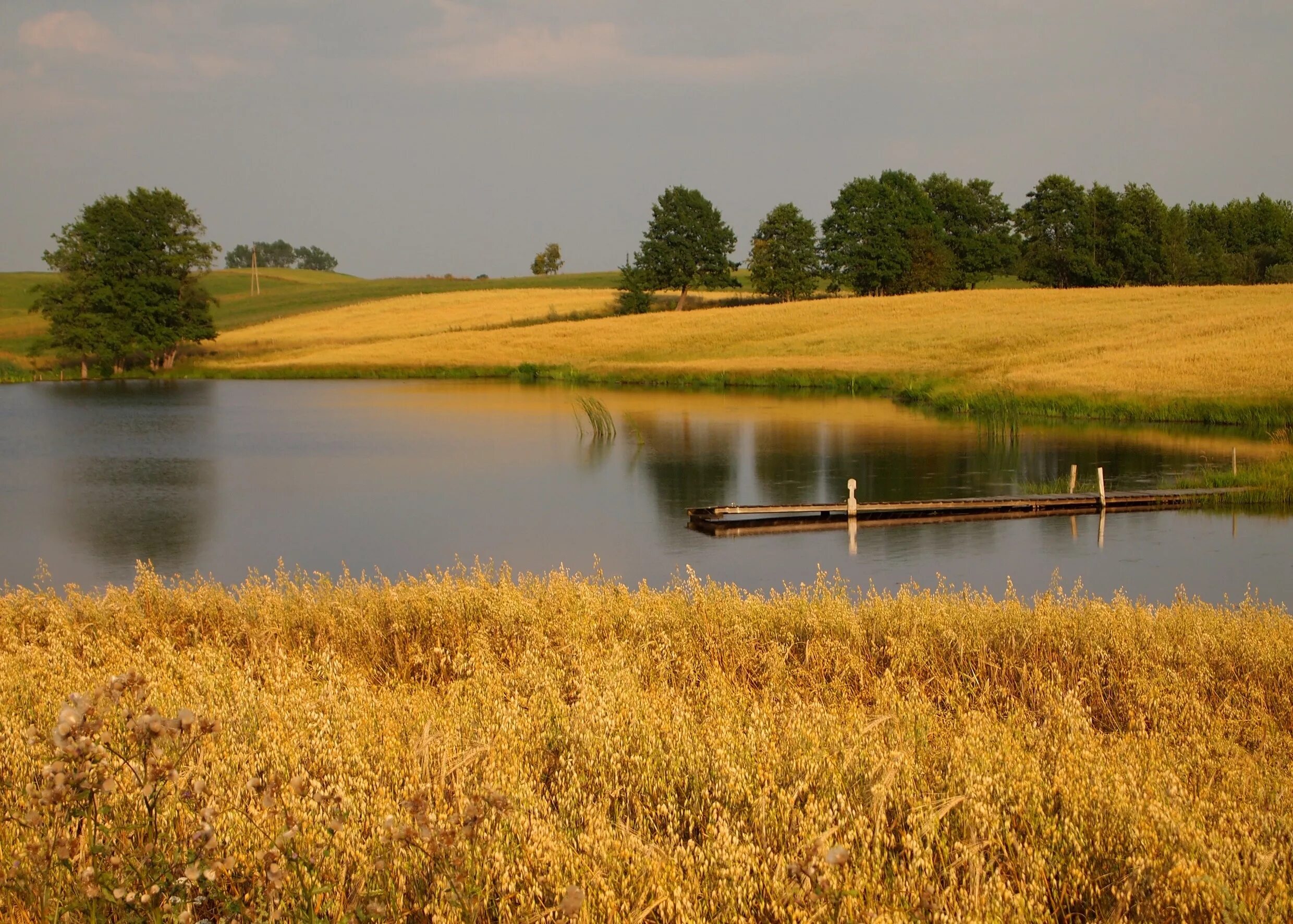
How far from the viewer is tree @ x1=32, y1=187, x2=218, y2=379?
185ft

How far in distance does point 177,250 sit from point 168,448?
37198 millimetres

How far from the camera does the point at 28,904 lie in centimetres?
383

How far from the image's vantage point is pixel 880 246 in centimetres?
8094

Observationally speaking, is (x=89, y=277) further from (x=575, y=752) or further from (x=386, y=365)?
(x=575, y=752)

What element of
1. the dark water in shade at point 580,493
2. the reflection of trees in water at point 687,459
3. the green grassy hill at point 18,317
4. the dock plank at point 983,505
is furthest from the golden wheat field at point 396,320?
the dock plank at point 983,505

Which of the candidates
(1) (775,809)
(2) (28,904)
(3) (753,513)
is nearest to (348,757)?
(2) (28,904)

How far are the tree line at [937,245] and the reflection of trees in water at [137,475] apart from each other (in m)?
40.2

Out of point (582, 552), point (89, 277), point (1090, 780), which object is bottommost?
point (582, 552)

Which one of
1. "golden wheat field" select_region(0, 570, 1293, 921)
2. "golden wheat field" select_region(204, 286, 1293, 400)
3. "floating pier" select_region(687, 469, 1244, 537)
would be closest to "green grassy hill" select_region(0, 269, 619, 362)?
"golden wheat field" select_region(204, 286, 1293, 400)

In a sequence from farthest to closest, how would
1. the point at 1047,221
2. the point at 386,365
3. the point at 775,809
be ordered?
1. the point at 1047,221
2. the point at 386,365
3. the point at 775,809

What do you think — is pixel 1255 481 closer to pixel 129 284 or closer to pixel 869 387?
pixel 869 387

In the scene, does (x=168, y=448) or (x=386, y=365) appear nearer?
(x=168, y=448)

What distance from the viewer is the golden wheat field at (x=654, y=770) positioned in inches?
143

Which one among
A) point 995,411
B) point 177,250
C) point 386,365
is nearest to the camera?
point 995,411
